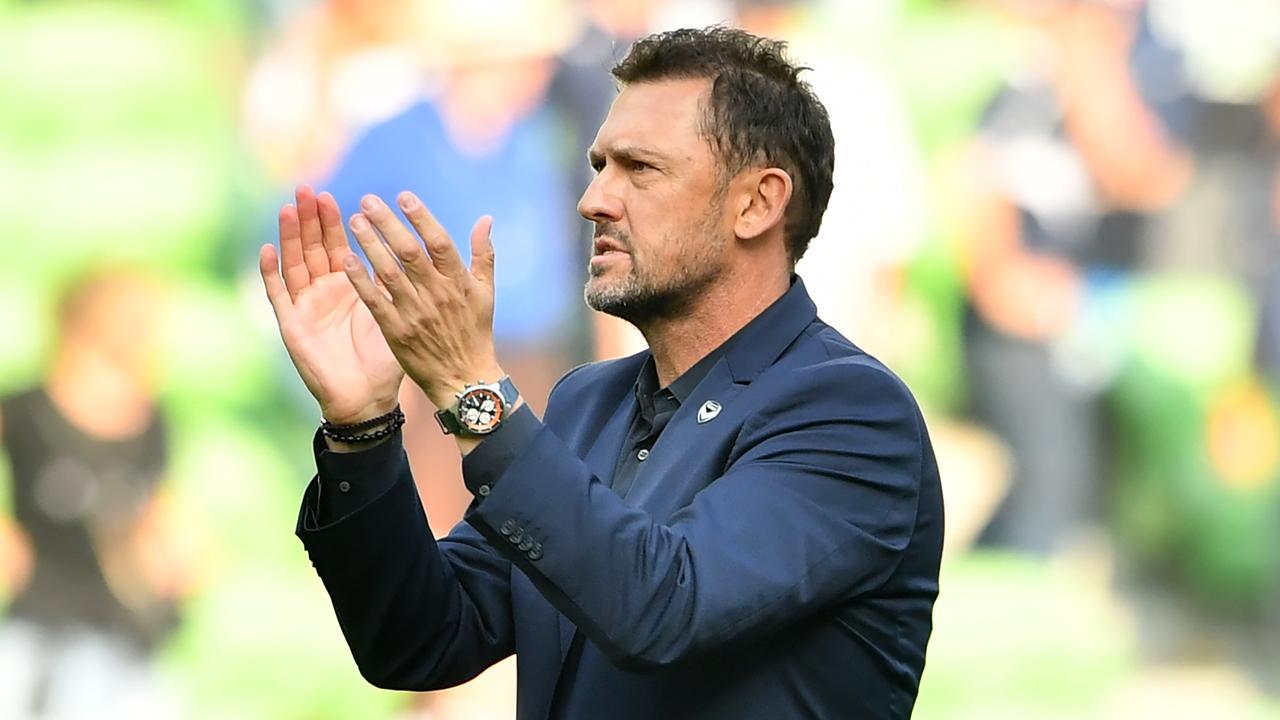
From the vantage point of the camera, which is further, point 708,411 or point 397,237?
point 708,411

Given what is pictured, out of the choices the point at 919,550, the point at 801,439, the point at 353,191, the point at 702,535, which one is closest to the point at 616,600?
the point at 702,535

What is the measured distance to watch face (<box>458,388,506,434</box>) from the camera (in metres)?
1.87

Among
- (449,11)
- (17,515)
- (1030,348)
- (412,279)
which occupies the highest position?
(449,11)

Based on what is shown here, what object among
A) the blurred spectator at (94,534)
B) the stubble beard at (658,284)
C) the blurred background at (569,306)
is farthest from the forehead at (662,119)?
the blurred spectator at (94,534)

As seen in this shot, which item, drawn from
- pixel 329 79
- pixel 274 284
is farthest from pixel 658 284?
pixel 329 79

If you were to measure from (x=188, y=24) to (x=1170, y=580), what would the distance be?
343 centimetres

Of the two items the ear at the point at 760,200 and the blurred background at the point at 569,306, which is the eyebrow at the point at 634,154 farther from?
the blurred background at the point at 569,306

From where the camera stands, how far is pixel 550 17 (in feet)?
17.3

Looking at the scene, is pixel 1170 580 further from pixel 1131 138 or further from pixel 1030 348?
pixel 1131 138

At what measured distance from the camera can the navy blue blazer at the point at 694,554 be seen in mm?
1845

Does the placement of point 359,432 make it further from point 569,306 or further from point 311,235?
point 569,306

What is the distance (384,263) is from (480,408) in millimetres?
183

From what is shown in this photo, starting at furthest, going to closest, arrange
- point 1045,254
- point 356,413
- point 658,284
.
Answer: point 1045,254
point 658,284
point 356,413

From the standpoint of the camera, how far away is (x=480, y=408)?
6.15 ft
